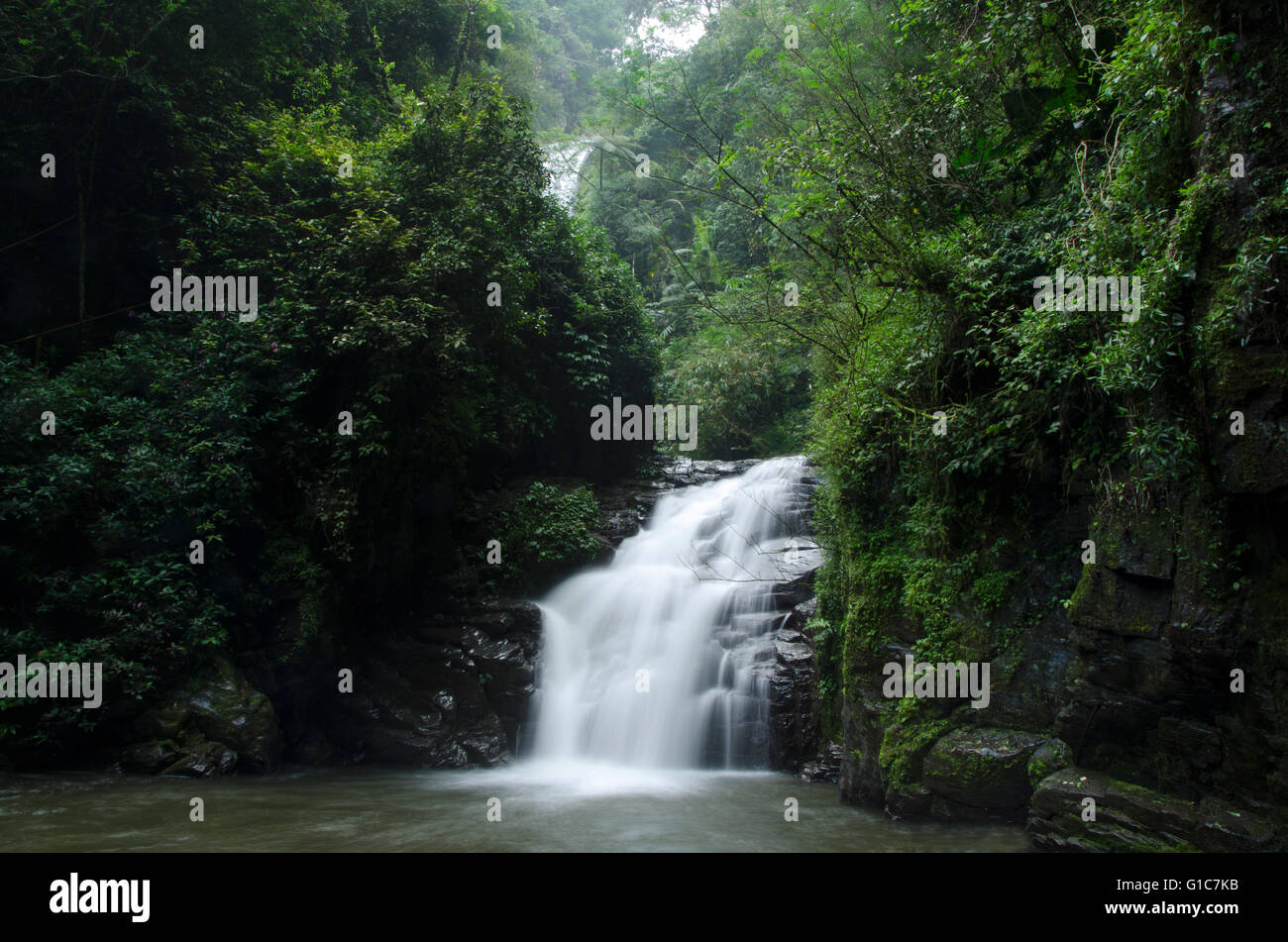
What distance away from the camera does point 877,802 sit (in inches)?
317

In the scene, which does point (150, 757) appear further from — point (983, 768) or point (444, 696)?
point (983, 768)

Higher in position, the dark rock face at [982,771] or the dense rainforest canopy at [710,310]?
the dense rainforest canopy at [710,310]

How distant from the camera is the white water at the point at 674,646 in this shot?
10602mm

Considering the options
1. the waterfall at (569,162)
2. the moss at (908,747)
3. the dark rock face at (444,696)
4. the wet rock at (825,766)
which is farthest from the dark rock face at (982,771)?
the waterfall at (569,162)

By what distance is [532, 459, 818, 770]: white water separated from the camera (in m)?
10.6

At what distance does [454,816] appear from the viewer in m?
8.03

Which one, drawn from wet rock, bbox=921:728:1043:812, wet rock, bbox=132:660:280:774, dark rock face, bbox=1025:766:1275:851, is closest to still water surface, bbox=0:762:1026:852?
wet rock, bbox=921:728:1043:812

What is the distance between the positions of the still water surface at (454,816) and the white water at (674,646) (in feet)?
2.48

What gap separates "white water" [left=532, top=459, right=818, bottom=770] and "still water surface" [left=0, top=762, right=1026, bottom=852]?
756mm

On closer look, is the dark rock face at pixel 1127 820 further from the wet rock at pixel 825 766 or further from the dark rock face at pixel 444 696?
the dark rock face at pixel 444 696

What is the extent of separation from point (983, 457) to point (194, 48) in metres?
14.1

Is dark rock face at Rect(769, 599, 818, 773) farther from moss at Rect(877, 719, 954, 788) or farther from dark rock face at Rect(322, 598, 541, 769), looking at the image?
dark rock face at Rect(322, 598, 541, 769)

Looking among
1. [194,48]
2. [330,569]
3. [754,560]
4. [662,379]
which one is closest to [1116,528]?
[754,560]

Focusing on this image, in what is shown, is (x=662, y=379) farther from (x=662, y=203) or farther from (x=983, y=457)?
(x=983, y=457)
